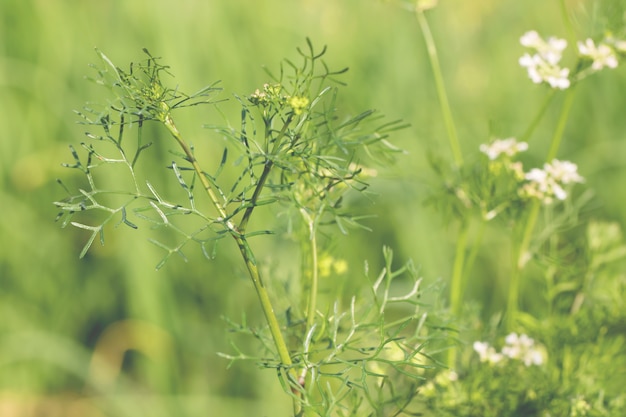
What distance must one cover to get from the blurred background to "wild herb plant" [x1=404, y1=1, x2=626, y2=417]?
0.85 meters

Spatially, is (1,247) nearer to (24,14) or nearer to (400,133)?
(24,14)

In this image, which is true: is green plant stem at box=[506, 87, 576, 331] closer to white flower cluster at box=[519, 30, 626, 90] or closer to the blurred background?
white flower cluster at box=[519, 30, 626, 90]

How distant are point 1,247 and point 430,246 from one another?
40.6 inches

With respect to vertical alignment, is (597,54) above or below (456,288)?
above

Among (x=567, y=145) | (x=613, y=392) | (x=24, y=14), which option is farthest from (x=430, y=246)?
(x=24, y=14)

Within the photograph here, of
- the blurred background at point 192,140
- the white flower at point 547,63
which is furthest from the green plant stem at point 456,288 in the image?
the blurred background at point 192,140

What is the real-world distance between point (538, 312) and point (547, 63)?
0.81 ft

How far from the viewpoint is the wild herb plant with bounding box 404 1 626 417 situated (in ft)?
2.31

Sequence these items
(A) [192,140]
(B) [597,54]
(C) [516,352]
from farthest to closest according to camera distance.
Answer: (A) [192,140] < (B) [597,54] < (C) [516,352]

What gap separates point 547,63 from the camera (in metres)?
0.78

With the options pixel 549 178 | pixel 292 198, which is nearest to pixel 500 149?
pixel 549 178

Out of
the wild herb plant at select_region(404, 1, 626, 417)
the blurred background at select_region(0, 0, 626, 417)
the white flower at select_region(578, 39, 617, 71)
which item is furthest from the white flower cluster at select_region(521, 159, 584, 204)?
the blurred background at select_region(0, 0, 626, 417)

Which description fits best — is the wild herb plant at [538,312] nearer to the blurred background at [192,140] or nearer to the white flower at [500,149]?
the white flower at [500,149]

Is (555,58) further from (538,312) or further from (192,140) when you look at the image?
(192,140)
